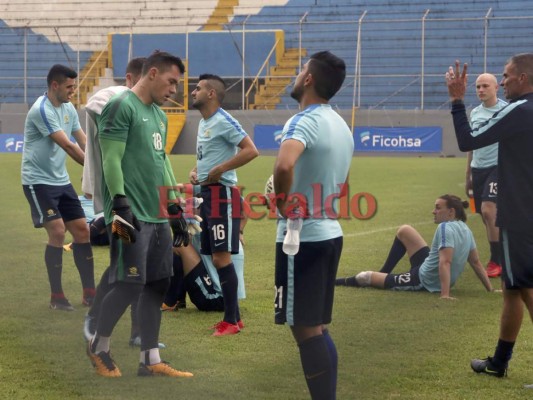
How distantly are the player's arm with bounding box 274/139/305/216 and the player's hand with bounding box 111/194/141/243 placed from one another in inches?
46.1

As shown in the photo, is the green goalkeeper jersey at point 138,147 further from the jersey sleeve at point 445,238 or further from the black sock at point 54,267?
the jersey sleeve at point 445,238

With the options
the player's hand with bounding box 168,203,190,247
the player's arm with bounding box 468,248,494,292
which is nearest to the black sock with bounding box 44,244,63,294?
the player's hand with bounding box 168,203,190,247

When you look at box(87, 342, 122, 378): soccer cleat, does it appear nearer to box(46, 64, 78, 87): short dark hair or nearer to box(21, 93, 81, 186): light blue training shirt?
box(21, 93, 81, 186): light blue training shirt

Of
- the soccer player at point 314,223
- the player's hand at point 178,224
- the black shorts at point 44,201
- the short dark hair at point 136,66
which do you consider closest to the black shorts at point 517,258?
the soccer player at point 314,223

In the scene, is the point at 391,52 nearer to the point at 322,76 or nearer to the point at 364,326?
the point at 364,326

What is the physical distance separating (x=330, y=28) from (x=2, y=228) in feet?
78.0

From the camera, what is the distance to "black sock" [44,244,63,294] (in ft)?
25.9

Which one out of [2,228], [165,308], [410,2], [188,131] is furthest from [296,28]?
[165,308]

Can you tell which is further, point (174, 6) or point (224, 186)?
point (174, 6)

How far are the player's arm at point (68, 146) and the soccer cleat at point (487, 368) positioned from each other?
337 cm

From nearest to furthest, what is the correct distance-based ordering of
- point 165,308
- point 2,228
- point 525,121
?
point 525,121 → point 165,308 → point 2,228

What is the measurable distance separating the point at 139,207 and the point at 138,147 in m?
0.34

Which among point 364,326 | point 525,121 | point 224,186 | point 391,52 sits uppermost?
point 391,52

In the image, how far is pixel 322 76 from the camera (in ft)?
15.7
